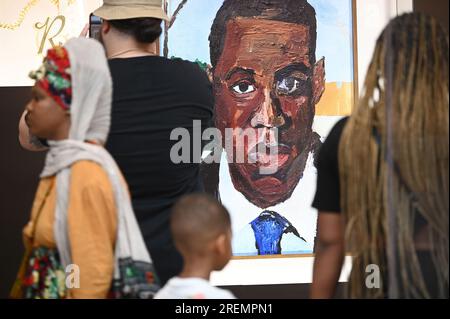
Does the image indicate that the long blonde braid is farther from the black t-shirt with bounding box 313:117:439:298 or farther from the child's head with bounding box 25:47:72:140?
the child's head with bounding box 25:47:72:140

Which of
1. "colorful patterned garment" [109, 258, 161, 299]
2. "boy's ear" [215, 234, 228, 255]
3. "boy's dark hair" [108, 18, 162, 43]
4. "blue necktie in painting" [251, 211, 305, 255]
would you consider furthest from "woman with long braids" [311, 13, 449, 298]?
"blue necktie in painting" [251, 211, 305, 255]

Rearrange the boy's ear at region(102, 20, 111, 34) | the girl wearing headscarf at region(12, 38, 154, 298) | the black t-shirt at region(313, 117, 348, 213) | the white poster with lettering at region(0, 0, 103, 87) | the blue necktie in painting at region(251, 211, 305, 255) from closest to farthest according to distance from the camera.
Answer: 1. the girl wearing headscarf at region(12, 38, 154, 298)
2. the black t-shirt at region(313, 117, 348, 213)
3. the boy's ear at region(102, 20, 111, 34)
4. the white poster with lettering at region(0, 0, 103, 87)
5. the blue necktie in painting at region(251, 211, 305, 255)

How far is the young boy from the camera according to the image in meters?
2.40

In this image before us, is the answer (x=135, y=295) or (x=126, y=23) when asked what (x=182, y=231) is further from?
(x=126, y=23)

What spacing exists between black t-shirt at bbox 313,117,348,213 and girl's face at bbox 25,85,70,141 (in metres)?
0.76

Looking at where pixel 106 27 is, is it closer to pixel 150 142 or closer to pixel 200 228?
pixel 150 142

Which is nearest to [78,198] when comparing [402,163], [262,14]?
[402,163]

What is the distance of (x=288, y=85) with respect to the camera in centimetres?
420

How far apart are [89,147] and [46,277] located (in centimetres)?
39

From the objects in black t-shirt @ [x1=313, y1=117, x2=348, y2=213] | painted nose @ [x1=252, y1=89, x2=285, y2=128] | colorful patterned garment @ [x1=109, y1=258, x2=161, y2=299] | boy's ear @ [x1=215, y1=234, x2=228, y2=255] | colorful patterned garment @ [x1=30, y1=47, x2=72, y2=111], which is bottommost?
colorful patterned garment @ [x1=109, y1=258, x2=161, y2=299]

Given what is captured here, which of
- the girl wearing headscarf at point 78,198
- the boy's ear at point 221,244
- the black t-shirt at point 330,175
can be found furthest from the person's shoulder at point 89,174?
the black t-shirt at point 330,175

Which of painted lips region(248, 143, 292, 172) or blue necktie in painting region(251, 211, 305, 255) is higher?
painted lips region(248, 143, 292, 172)

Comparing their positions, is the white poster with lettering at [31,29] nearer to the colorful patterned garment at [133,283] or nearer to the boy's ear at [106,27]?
the boy's ear at [106,27]

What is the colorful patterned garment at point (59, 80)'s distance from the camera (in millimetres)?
2508
